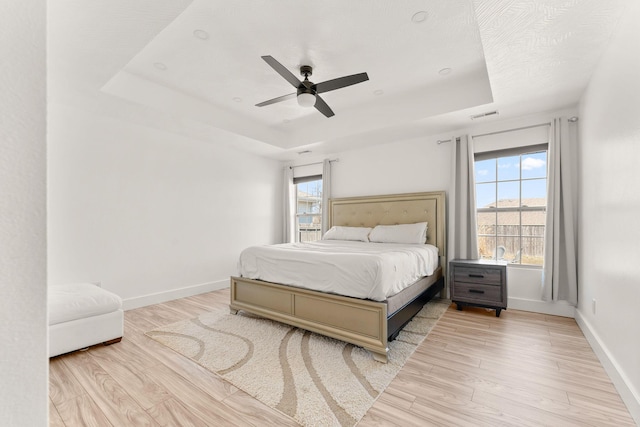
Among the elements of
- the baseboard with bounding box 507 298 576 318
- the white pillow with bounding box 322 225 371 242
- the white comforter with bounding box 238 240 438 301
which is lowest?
the baseboard with bounding box 507 298 576 318

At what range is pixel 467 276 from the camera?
11.6 ft

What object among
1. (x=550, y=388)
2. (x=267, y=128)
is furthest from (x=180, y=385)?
(x=267, y=128)

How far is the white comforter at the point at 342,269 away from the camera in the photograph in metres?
2.44

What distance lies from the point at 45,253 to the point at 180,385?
195 cm

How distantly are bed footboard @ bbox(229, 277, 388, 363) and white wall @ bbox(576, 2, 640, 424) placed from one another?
1.55 meters

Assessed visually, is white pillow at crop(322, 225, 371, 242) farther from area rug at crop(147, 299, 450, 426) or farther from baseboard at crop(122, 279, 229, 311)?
baseboard at crop(122, 279, 229, 311)

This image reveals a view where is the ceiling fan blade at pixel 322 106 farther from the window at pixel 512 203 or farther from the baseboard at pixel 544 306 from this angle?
the baseboard at pixel 544 306

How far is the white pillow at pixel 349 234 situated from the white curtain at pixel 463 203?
4.09ft

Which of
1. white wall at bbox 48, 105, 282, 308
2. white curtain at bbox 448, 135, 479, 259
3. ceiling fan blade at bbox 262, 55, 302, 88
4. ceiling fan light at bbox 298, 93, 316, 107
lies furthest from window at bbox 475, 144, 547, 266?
white wall at bbox 48, 105, 282, 308

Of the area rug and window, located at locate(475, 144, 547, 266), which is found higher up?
window, located at locate(475, 144, 547, 266)

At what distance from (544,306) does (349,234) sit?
8.78ft

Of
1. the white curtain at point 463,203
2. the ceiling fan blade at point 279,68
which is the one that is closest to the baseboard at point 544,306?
the white curtain at point 463,203

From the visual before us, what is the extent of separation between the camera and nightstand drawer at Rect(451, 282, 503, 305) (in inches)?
133

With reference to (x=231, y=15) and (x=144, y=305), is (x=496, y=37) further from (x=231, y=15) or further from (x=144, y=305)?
(x=144, y=305)
